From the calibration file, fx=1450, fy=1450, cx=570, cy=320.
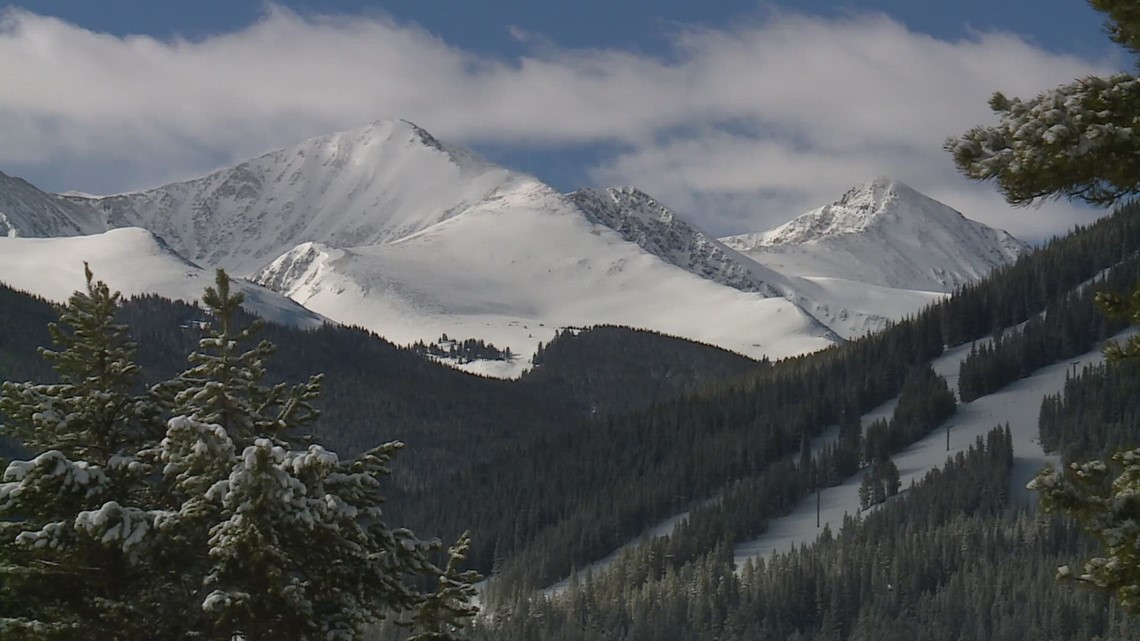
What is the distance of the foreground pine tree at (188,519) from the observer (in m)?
19.1

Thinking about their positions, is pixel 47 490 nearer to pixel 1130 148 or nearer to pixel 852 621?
pixel 1130 148

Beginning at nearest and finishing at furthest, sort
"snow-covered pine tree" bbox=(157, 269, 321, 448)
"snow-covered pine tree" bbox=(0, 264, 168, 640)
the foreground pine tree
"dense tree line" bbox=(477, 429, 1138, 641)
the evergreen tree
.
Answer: the evergreen tree → the foreground pine tree → "snow-covered pine tree" bbox=(0, 264, 168, 640) → "snow-covered pine tree" bbox=(157, 269, 321, 448) → "dense tree line" bbox=(477, 429, 1138, 641)

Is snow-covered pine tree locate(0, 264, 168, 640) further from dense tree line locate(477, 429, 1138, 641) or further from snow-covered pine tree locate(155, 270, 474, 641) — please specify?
dense tree line locate(477, 429, 1138, 641)

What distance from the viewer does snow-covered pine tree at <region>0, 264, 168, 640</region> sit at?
19298mm

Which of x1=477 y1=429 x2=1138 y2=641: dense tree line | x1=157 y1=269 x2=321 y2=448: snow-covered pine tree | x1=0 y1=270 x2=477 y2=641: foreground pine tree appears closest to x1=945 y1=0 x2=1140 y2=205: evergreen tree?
x1=0 y1=270 x2=477 y2=641: foreground pine tree

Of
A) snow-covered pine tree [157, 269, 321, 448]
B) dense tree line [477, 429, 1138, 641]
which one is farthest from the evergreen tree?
dense tree line [477, 429, 1138, 641]

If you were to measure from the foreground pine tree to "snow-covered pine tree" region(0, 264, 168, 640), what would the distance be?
0.08ft

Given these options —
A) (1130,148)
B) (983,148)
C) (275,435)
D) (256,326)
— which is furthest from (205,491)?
(1130,148)

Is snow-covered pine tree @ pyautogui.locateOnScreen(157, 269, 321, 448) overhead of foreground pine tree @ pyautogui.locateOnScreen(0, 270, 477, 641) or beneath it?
overhead

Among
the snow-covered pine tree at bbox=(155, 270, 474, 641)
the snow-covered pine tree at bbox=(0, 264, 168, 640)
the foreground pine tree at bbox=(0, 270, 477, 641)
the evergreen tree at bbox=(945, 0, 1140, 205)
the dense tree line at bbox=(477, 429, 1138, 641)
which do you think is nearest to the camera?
the evergreen tree at bbox=(945, 0, 1140, 205)

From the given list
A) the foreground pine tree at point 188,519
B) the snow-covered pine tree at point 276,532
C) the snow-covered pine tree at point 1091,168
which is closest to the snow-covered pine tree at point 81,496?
the foreground pine tree at point 188,519

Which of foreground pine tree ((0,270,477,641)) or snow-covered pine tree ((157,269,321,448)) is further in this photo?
snow-covered pine tree ((157,269,321,448))

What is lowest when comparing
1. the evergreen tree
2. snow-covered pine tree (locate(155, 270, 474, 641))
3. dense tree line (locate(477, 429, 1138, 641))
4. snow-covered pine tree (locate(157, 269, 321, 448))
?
dense tree line (locate(477, 429, 1138, 641))

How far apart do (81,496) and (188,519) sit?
5.86 feet
